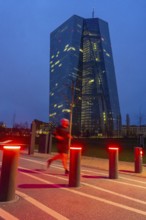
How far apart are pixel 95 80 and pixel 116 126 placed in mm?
31368

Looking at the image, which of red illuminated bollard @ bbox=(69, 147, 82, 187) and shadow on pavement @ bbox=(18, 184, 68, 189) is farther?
red illuminated bollard @ bbox=(69, 147, 82, 187)

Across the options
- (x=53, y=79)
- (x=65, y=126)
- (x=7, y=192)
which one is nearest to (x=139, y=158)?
(x=65, y=126)

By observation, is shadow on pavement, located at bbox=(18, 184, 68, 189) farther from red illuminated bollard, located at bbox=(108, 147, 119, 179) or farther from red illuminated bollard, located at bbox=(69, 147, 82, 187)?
red illuminated bollard, located at bbox=(108, 147, 119, 179)

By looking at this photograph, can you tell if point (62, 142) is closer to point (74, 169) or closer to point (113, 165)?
point (113, 165)

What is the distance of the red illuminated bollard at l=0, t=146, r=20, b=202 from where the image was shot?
5.79 metres

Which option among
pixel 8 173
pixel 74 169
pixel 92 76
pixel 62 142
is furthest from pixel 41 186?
pixel 92 76

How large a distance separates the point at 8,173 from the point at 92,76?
11373 centimetres

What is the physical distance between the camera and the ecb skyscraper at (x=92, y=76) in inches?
4786

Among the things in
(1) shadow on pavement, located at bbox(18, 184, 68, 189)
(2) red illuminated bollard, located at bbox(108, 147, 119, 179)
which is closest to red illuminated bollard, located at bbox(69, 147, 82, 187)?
(1) shadow on pavement, located at bbox(18, 184, 68, 189)

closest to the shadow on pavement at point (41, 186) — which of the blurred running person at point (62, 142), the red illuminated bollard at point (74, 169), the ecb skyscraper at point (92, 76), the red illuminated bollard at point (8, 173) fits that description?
the red illuminated bollard at point (74, 169)

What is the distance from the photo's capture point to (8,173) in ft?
19.4

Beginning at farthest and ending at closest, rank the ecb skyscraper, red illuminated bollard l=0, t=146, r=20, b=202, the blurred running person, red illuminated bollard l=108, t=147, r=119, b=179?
the ecb skyscraper < the blurred running person < red illuminated bollard l=108, t=147, r=119, b=179 < red illuminated bollard l=0, t=146, r=20, b=202

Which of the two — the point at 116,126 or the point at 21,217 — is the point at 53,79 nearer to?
the point at 116,126

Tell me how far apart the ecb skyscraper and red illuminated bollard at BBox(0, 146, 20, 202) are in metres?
107
